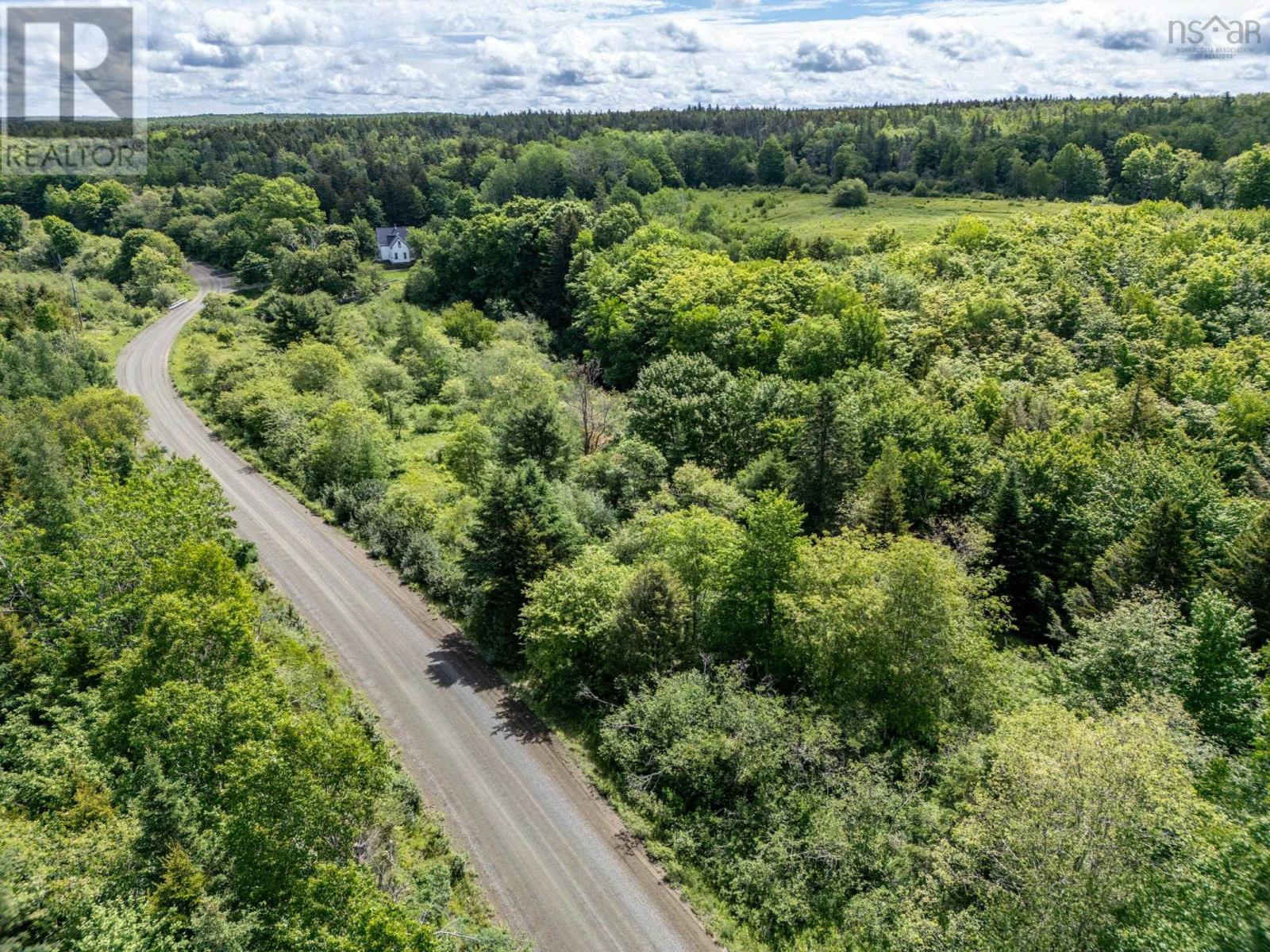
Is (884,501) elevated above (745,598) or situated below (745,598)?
above

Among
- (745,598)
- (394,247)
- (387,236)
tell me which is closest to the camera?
(745,598)

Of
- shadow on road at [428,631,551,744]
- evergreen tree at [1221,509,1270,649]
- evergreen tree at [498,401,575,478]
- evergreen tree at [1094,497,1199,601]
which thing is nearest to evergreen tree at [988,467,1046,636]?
evergreen tree at [1094,497,1199,601]

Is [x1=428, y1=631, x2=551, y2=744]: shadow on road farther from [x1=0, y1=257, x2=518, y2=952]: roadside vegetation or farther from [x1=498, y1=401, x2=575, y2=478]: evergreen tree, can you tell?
[x1=498, y1=401, x2=575, y2=478]: evergreen tree

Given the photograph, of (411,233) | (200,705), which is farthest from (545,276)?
(200,705)

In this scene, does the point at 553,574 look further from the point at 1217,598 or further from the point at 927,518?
the point at 1217,598

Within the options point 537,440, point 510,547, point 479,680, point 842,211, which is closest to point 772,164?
point 842,211

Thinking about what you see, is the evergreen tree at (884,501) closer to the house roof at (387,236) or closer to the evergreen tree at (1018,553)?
the evergreen tree at (1018,553)

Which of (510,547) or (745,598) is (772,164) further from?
(745,598)
